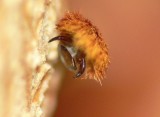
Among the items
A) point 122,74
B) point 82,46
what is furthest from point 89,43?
point 122,74

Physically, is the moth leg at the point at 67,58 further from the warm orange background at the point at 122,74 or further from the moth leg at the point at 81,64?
→ the warm orange background at the point at 122,74

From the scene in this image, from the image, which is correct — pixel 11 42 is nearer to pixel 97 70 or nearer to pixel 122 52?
pixel 97 70

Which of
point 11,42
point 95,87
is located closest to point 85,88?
point 95,87

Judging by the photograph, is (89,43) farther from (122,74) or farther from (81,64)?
(122,74)

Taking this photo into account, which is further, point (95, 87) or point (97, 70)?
point (95, 87)

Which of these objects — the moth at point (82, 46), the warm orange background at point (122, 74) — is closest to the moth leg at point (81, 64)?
the moth at point (82, 46)

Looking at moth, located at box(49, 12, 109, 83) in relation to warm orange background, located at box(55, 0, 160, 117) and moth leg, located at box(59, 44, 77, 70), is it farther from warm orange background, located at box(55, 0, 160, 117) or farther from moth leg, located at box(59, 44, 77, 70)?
warm orange background, located at box(55, 0, 160, 117)

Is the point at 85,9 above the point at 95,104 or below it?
above
